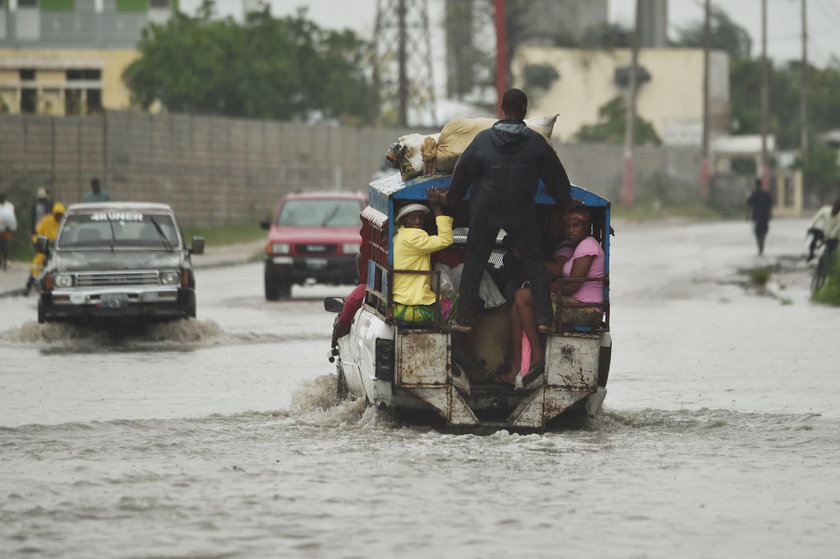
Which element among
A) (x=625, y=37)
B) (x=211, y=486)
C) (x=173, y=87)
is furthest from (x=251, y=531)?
(x=625, y=37)

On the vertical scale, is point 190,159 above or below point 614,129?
below

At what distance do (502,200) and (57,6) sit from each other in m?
54.0

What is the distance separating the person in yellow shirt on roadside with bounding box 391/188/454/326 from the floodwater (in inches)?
32.7

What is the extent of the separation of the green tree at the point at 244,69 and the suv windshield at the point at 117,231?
40.8m

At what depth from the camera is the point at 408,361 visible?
1112 centimetres

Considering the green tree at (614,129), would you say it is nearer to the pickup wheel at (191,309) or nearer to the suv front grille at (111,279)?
the pickup wheel at (191,309)

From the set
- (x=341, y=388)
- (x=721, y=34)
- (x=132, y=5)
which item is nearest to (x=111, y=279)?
(x=341, y=388)

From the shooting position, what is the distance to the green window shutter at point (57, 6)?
6241 centimetres

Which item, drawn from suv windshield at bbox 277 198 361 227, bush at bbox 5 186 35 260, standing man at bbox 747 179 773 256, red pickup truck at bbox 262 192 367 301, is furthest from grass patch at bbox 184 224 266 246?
red pickup truck at bbox 262 192 367 301

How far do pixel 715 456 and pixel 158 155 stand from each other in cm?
3415

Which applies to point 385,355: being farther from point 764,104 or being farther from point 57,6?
point 764,104

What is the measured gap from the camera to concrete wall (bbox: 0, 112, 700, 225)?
38.4m

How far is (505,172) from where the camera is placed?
11219mm

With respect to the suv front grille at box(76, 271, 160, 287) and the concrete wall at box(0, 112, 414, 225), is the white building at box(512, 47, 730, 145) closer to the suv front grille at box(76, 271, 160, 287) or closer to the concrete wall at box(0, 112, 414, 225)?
the concrete wall at box(0, 112, 414, 225)
